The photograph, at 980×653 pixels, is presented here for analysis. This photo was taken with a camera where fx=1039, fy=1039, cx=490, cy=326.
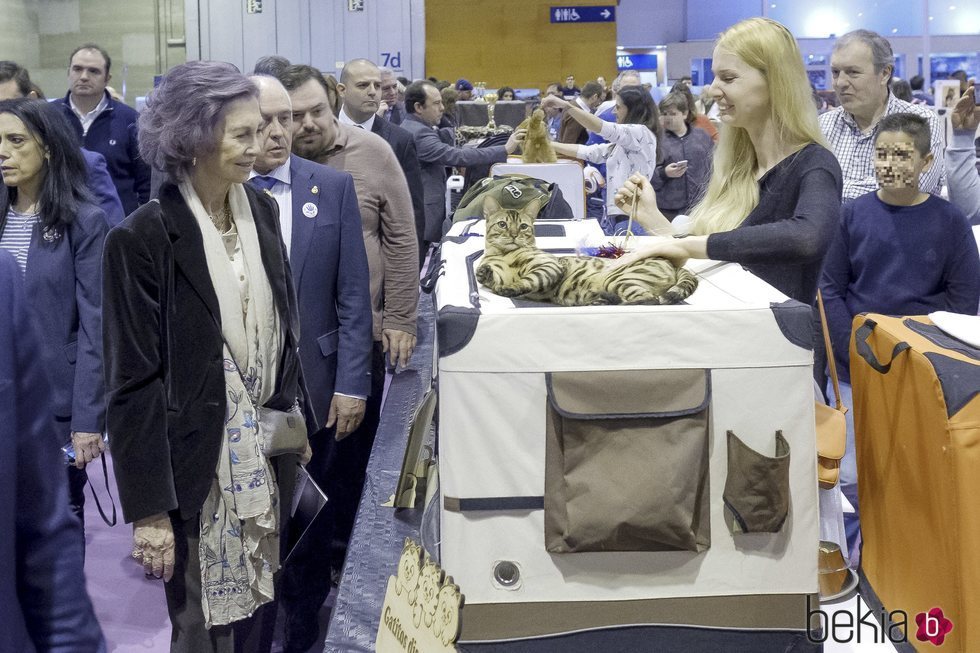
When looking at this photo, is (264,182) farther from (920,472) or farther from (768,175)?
(920,472)

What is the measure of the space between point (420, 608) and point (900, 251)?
1.85 meters

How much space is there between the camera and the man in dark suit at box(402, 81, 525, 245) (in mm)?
6875

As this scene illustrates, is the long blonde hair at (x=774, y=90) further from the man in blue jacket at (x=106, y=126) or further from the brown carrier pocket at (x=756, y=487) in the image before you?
the man in blue jacket at (x=106, y=126)

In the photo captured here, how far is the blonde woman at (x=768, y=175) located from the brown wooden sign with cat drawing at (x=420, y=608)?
71cm

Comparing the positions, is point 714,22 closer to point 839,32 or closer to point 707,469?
point 839,32

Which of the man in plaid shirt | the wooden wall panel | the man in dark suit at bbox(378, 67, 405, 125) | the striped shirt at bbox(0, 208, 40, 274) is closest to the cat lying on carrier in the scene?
the striped shirt at bbox(0, 208, 40, 274)

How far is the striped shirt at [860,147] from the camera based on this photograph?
3654 mm

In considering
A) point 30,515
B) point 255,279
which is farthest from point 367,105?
point 30,515

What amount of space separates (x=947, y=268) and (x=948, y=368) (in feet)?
3.71

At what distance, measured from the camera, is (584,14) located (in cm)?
2152

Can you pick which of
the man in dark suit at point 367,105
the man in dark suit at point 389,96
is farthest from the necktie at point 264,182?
the man in dark suit at point 389,96

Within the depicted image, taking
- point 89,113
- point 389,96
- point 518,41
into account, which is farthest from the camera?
point 518,41

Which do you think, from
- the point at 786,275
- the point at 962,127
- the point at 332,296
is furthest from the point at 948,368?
the point at 962,127

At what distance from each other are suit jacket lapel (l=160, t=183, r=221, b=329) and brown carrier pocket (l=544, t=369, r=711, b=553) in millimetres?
775
